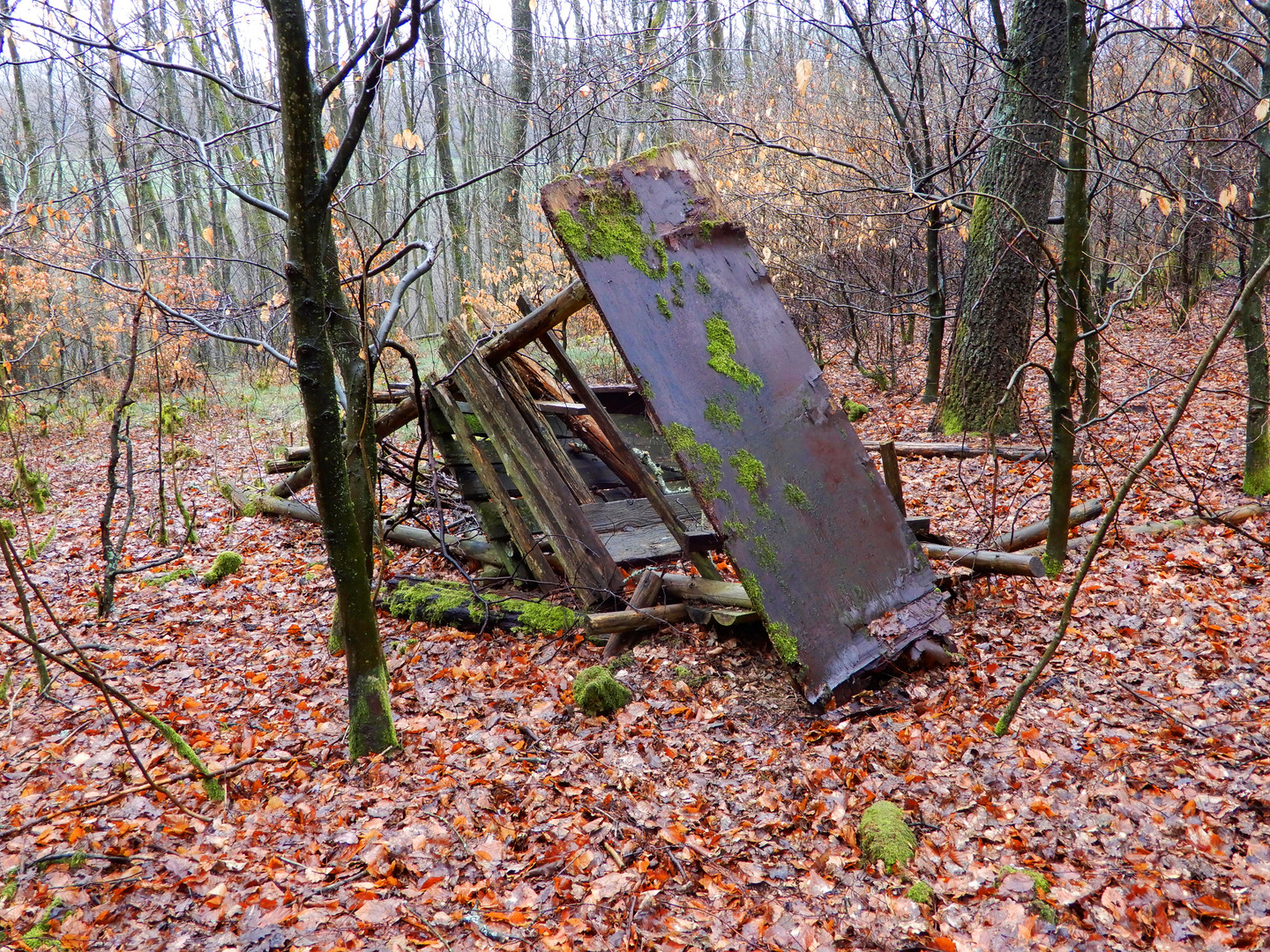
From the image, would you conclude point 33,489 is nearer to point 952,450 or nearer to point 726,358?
point 726,358

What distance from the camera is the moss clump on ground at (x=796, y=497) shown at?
407cm

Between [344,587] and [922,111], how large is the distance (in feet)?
26.1

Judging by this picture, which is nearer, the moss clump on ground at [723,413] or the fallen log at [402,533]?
the moss clump on ground at [723,413]

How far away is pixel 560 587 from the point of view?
5.24 meters

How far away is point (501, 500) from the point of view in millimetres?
5484

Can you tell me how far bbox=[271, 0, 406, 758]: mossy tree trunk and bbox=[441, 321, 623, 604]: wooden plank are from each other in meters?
1.61

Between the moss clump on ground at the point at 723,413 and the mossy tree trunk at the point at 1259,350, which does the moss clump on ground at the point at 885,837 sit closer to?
the moss clump on ground at the point at 723,413

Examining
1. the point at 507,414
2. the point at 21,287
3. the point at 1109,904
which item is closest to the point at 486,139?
the point at 21,287

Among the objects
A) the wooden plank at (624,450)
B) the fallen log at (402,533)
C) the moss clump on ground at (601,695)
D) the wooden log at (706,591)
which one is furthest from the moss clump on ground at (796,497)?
the fallen log at (402,533)

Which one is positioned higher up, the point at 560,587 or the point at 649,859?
the point at 560,587

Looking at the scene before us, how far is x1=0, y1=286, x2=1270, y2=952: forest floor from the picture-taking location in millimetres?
2641

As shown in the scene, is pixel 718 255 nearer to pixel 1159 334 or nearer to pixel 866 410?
pixel 866 410

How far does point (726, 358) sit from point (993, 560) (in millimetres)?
2072

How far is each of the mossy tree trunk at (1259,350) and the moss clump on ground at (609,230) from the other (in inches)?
146
